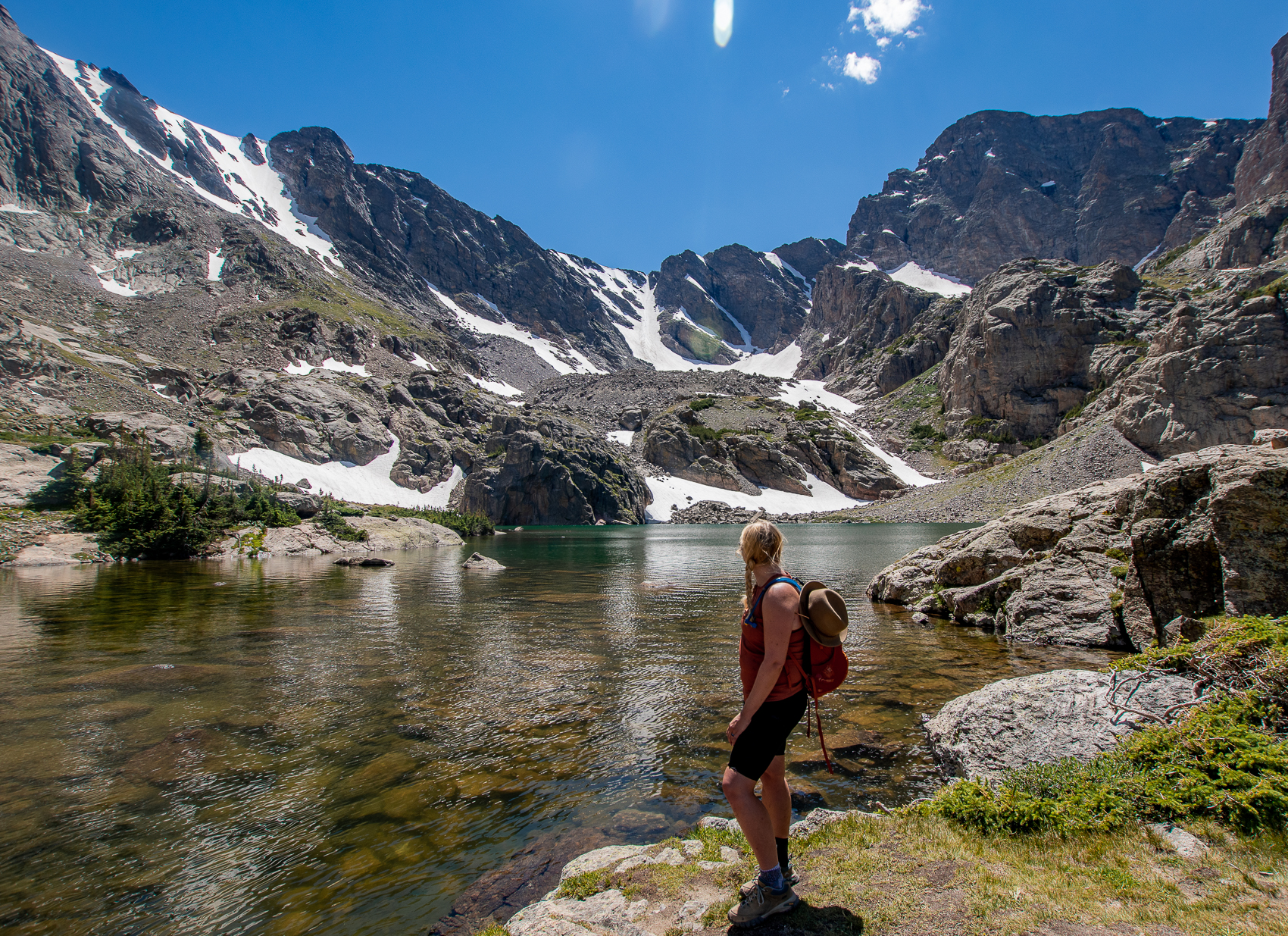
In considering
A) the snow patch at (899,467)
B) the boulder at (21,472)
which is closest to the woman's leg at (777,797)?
→ the boulder at (21,472)

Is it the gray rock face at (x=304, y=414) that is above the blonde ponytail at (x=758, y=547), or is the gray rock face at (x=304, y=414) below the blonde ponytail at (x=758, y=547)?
above

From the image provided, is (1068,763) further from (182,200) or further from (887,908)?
(182,200)

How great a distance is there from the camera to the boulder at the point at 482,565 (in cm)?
3819

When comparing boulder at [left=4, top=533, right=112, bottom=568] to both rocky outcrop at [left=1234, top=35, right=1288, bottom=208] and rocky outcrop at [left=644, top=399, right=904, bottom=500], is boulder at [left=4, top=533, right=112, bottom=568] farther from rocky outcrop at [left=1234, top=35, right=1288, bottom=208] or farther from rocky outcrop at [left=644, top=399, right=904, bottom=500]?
rocky outcrop at [left=1234, top=35, right=1288, bottom=208]

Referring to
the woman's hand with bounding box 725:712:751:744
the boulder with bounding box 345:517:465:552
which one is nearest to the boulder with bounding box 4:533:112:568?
the boulder with bounding box 345:517:465:552

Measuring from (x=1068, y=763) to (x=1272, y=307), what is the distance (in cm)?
12125

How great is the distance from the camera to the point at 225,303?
142750 mm

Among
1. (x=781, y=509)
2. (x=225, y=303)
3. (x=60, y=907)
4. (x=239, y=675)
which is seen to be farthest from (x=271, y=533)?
(x=225, y=303)

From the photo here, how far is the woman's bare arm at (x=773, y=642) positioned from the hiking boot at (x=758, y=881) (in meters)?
1.10

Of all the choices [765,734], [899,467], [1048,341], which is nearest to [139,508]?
[765,734]

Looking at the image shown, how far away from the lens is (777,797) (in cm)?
481

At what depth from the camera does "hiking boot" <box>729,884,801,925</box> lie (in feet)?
13.8

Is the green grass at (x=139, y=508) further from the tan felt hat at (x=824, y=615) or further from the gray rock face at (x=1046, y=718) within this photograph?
the gray rock face at (x=1046, y=718)

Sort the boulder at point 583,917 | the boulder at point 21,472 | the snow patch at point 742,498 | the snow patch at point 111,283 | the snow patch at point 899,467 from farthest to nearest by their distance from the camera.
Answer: the snow patch at point 899,467 → the snow patch at point 742,498 → the snow patch at point 111,283 → the boulder at point 21,472 → the boulder at point 583,917
